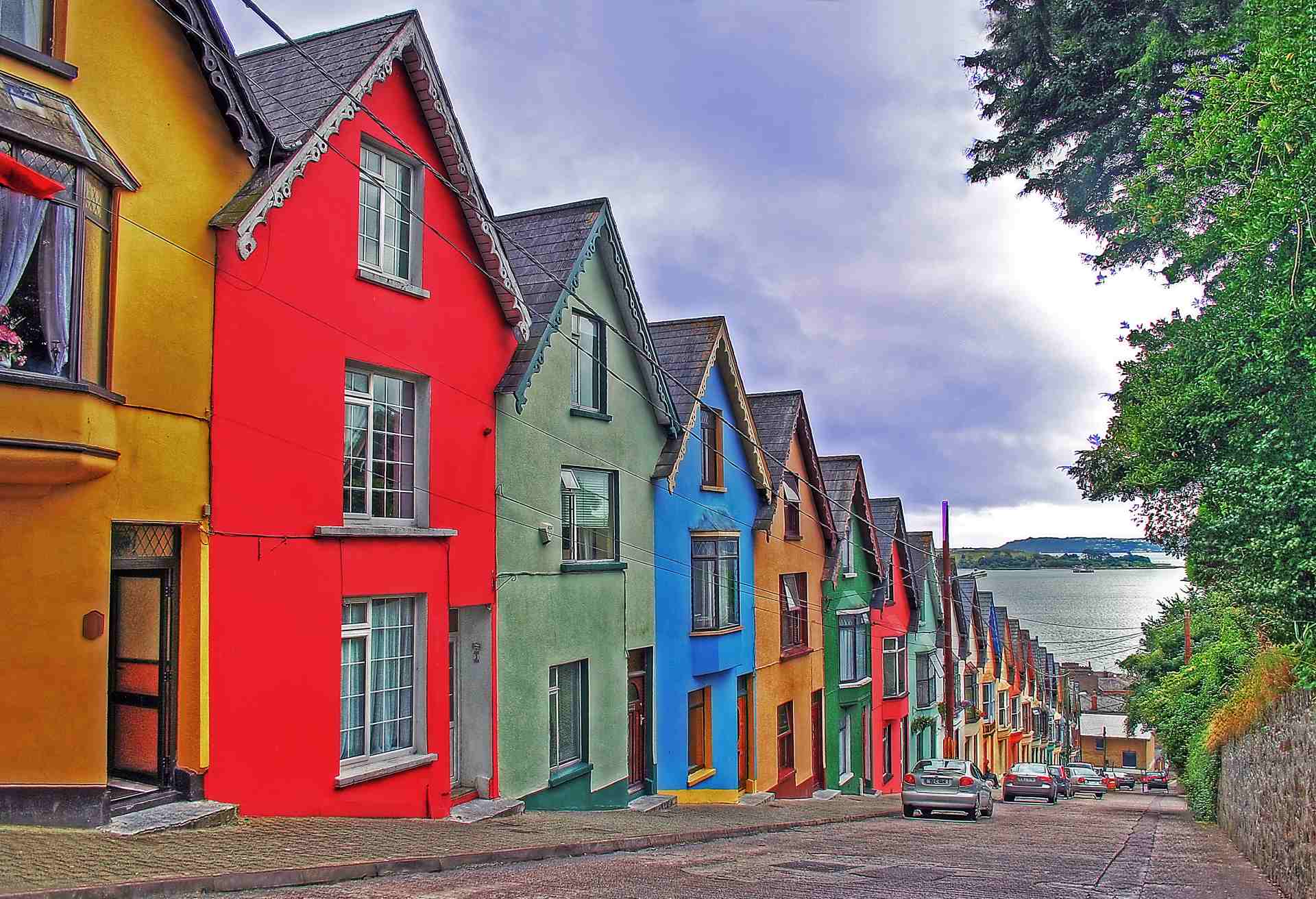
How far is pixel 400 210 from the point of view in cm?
1429

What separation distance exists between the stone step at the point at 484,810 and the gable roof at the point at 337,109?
7.05m

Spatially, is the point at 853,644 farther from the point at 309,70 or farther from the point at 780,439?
the point at 309,70

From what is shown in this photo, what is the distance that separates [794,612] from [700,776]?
24.4 ft

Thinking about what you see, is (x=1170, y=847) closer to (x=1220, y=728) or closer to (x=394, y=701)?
(x=1220, y=728)

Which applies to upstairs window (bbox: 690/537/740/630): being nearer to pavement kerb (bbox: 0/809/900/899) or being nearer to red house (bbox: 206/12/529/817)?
pavement kerb (bbox: 0/809/900/899)

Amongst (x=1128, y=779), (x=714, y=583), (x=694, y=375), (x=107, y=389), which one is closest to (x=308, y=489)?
(x=107, y=389)

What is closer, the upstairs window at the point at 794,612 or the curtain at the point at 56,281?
the curtain at the point at 56,281

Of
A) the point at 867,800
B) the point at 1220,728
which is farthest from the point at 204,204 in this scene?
the point at 867,800

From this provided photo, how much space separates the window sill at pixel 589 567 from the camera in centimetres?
1762

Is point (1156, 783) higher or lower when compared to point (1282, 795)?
lower

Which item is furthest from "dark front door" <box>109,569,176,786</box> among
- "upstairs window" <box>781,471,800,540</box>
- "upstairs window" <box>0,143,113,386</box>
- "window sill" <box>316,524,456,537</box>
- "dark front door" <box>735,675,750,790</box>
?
"upstairs window" <box>781,471,800,540</box>

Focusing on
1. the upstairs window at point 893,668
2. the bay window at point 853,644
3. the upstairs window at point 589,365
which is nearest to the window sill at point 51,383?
the upstairs window at point 589,365

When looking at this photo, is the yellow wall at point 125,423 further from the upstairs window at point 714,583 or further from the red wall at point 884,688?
the red wall at point 884,688

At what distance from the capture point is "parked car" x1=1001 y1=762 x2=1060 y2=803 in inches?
1602
